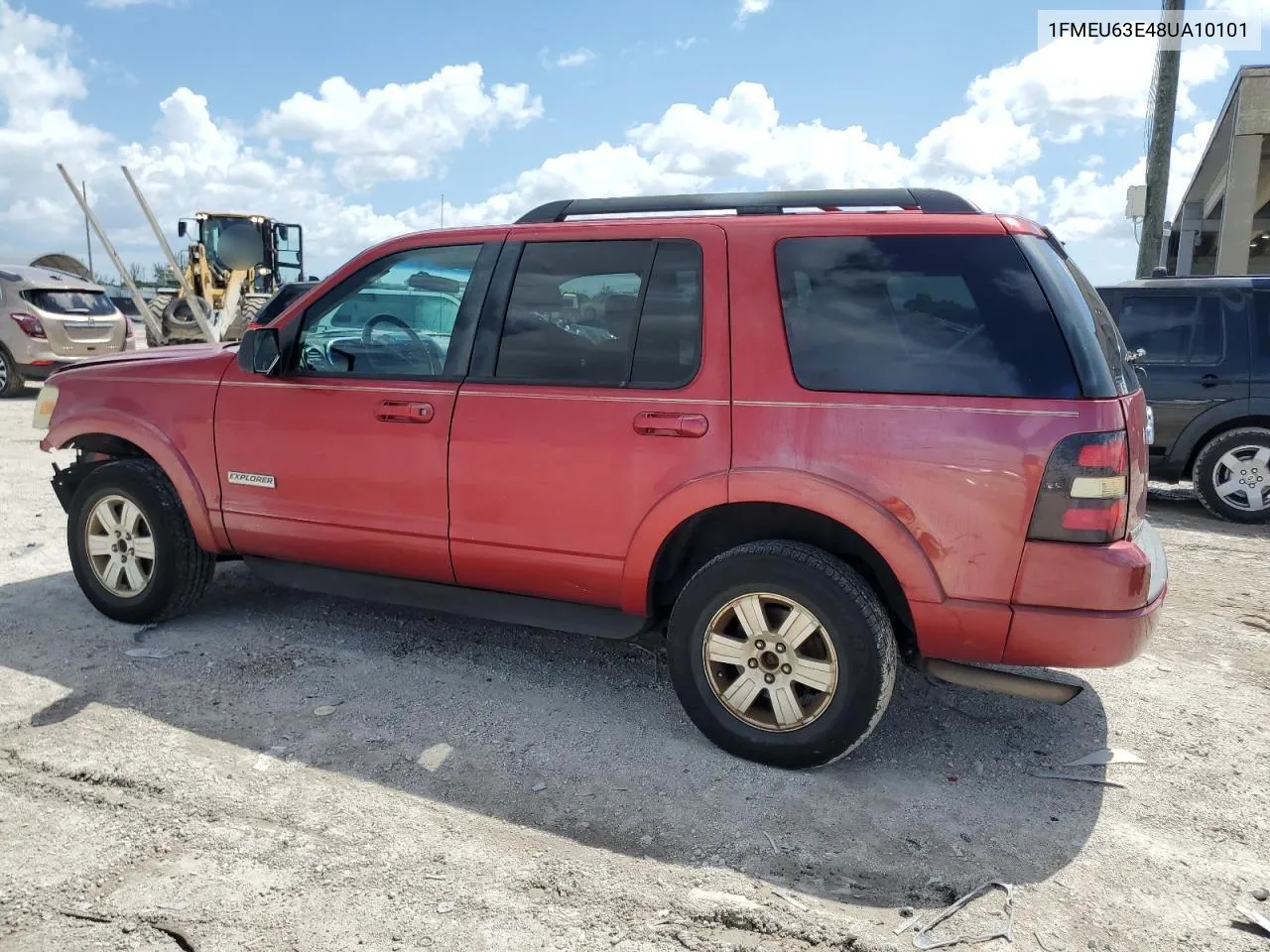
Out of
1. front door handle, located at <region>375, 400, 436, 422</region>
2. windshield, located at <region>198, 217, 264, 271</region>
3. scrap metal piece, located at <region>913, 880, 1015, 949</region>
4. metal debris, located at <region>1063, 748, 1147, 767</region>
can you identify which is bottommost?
metal debris, located at <region>1063, 748, 1147, 767</region>

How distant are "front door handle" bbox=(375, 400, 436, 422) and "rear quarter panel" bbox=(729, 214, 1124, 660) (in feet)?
4.21

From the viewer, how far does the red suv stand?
3.05m

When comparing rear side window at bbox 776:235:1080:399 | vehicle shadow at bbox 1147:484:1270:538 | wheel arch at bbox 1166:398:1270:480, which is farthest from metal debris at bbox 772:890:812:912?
wheel arch at bbox 1166:398:1270:480

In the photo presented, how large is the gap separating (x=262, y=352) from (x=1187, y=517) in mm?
7257

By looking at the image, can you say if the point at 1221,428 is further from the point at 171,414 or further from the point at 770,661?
the point at 171,414

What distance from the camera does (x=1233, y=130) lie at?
50.8 ft

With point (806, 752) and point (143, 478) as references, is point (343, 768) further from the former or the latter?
point (143, 478)

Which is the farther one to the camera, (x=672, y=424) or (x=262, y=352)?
(x=262, y=352)

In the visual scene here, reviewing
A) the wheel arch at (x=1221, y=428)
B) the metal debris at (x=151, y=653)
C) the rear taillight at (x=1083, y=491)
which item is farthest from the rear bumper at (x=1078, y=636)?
the wheel arch at (x=1221, y=428)

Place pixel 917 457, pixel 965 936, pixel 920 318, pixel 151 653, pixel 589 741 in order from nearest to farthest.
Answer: pixel 965 936 → pixel 917 457 → pixel 920 318 → pixel 589 741 → pixel 151 653

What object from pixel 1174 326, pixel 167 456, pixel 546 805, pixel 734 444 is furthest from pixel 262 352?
pixel 1174 326

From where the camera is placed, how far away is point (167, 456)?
14.9ft

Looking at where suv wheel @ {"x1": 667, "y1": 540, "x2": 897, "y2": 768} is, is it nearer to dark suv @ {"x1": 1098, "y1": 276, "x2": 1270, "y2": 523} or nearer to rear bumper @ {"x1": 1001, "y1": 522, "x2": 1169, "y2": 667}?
rear bumper @ {"x1": 1001, "y1": 522, "x2": 1169, "y2": 667}

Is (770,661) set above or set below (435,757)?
above
